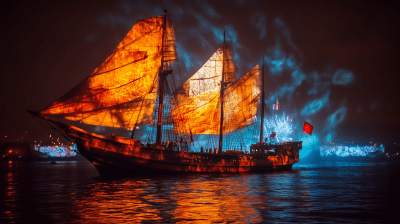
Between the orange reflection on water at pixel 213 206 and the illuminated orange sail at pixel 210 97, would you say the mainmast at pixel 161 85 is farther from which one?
the orange reflection on water at pixel 213 206

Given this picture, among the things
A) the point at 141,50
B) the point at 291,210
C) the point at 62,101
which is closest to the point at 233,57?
the point at 141,50

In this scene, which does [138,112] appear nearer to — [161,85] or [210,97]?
[161,85]

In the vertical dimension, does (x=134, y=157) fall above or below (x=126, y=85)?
below

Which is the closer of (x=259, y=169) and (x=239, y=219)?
(x=239, y=219)

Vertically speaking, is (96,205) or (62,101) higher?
(62,101)

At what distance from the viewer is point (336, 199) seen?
85.6ft

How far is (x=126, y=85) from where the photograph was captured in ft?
153

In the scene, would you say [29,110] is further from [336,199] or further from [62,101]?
[336,199]

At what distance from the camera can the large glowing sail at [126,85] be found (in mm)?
43531

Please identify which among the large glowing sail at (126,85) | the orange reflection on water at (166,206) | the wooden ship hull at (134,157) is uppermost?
the large glowing sail at (126,85)

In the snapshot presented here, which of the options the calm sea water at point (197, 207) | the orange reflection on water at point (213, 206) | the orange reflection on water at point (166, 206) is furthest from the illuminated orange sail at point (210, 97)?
the calm sea water at point (197, 207)

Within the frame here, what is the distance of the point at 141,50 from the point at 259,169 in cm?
2868

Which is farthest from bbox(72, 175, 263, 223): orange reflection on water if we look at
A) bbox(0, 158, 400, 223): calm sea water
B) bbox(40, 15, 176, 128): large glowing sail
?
bbox(40, 15, 176, 128): large glowing sail

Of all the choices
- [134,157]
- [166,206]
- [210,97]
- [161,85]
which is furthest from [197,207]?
[210,97]
